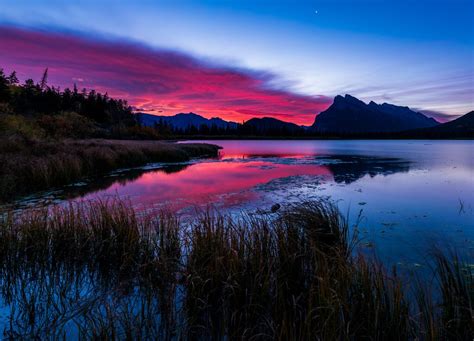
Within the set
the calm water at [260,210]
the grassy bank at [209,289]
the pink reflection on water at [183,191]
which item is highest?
the grassy bank at [209,289]

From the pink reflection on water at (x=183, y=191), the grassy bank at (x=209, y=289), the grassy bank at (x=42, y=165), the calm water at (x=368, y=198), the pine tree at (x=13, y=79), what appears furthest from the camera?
the pine tree at (x=13, y=79)

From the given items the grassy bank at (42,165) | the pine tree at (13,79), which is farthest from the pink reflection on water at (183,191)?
the pine tree at (13,79)

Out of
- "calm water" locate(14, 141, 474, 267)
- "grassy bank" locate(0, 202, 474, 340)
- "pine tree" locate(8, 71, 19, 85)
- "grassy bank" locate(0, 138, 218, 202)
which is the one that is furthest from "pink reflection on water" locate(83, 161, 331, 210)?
"pine tree" locate(8, 71, 19, 85)

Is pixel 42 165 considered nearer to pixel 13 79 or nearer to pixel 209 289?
pixel 209 289

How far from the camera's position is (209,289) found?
5.26m

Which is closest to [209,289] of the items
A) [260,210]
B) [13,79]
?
[260,210]

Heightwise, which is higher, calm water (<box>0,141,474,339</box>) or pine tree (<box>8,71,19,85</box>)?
pine tree (<box>8,71,19,85</box>)

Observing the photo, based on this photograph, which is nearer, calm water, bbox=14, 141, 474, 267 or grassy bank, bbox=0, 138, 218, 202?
calm water, bbox=14, 141, 474, 267

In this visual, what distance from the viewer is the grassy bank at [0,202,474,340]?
13.4ft

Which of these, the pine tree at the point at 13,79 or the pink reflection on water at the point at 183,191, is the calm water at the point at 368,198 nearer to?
the pink reflection on water at the point at 183,191

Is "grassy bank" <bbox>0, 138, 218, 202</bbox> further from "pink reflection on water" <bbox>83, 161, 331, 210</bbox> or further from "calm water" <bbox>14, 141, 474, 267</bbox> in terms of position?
"pink reflection on water" <bbox>83, 161, 331, 210</bbox>

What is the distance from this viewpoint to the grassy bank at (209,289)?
4074 millimetres

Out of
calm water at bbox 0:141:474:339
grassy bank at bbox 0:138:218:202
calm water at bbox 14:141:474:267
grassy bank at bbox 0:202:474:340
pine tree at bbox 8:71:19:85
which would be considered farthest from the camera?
pine tree at bbox 8:71:19:85

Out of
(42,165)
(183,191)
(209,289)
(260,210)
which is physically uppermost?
(42,165)
